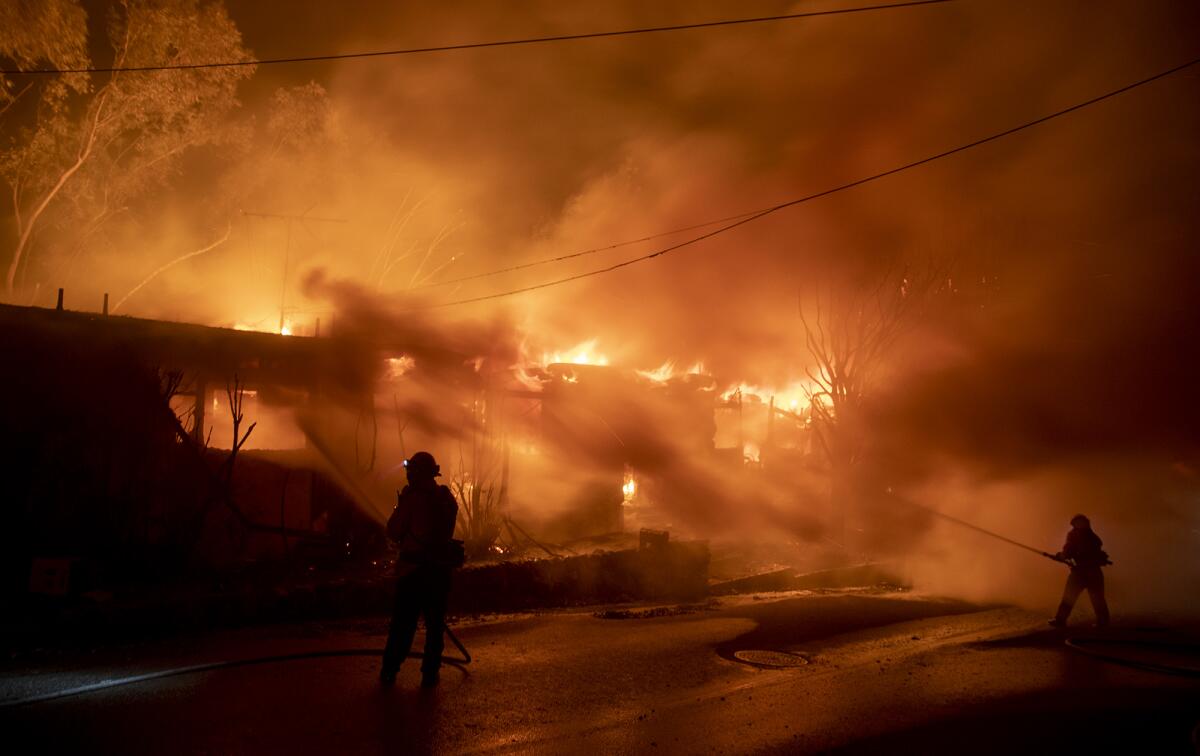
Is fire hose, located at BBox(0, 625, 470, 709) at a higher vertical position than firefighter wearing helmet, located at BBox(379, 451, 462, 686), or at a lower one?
lower

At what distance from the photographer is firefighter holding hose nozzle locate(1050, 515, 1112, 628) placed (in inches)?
464

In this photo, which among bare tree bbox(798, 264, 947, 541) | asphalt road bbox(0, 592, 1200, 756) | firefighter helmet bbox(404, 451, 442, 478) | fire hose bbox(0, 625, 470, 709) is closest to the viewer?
asphalt road bbox(0, 592, 1200, 756)

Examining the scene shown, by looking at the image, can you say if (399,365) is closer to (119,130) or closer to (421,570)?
(421,570)

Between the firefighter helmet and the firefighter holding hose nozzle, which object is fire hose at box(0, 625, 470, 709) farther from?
the firefighter holding hose nozzle

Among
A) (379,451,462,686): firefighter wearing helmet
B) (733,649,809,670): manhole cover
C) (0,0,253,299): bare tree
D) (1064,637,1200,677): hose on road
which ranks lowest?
(1064,637,1200,677): hose on road

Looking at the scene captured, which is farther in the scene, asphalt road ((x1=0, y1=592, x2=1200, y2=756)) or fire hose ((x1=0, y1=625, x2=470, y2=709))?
fire hose ((x1=0, y1=625, x2=470, y2=709))

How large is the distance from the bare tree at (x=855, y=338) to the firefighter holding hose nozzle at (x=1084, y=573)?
11.7 metres

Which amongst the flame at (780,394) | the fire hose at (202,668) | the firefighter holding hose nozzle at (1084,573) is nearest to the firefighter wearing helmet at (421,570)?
the fire hose at (202,668)

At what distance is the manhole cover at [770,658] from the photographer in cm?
838

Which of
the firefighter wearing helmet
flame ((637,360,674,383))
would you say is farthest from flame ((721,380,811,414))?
the firefighter wearing helmet

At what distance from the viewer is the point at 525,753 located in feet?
17.5

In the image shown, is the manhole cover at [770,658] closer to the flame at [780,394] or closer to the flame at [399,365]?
the flame at [399,365]

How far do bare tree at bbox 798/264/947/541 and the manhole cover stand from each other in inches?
612

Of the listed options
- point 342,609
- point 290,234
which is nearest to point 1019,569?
point 342,609
